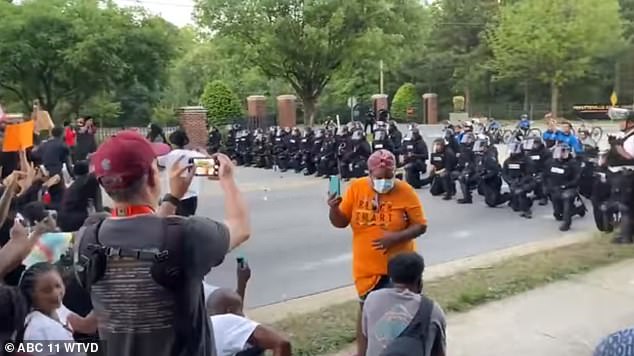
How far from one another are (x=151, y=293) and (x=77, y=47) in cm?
2534

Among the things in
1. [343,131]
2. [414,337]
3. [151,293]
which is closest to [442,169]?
[343,131]

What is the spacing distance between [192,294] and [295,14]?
31848 mm

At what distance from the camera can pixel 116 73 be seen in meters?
27.2

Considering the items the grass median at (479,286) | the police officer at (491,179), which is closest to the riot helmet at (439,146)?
the police officer at (491,179)

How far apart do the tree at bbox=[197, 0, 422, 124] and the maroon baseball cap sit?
101 ft

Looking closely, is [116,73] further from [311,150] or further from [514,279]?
[514,279]

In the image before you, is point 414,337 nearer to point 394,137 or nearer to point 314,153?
point 394,137

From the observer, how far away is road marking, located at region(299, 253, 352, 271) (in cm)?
983

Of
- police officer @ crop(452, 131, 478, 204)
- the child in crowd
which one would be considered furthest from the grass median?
police officer @ crop(452, 131, 478, 204)

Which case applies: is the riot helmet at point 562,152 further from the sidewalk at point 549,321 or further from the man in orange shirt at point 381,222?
the man in orange shirt at point 381,222

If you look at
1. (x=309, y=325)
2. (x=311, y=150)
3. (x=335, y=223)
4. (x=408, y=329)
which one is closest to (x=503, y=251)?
(x=309, y=325)

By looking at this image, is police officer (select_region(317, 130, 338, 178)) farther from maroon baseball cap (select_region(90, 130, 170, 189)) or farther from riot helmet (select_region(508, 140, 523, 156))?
maroon baseball cap (select_region(90, 130, 170, 189))

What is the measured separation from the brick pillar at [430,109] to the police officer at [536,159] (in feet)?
125

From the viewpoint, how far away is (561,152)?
1245cm
